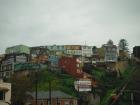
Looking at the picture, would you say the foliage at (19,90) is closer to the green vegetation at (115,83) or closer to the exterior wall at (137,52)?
the green vegetation at (115,83)

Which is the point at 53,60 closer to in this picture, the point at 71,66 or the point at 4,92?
the point at 71,66

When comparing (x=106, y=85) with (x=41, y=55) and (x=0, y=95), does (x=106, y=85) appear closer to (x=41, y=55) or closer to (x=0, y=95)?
(x=41, y=55)

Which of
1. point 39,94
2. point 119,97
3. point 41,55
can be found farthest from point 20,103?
point 41,55

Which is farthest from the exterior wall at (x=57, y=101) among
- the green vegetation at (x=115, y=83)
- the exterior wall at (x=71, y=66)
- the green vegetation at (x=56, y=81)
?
the exterior wall at (x=71, y=66)

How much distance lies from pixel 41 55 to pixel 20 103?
3029 inches

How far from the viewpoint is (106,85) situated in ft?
447

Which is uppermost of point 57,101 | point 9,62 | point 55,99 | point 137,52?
point 137,52

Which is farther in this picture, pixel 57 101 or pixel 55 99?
pixel 55 99

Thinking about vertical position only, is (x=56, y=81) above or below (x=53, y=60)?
below

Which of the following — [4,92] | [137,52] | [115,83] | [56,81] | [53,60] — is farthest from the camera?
[53,60]

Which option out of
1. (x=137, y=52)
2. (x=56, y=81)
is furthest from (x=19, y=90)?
(x=137, y=52)

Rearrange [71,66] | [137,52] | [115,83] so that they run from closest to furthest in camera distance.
Result: [115,83], [71,66], [137,52]

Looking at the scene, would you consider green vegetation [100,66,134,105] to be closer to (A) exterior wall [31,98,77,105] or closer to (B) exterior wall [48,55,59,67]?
(A) exterior wall [31,98,77,105]

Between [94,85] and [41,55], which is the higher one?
[41,55]
